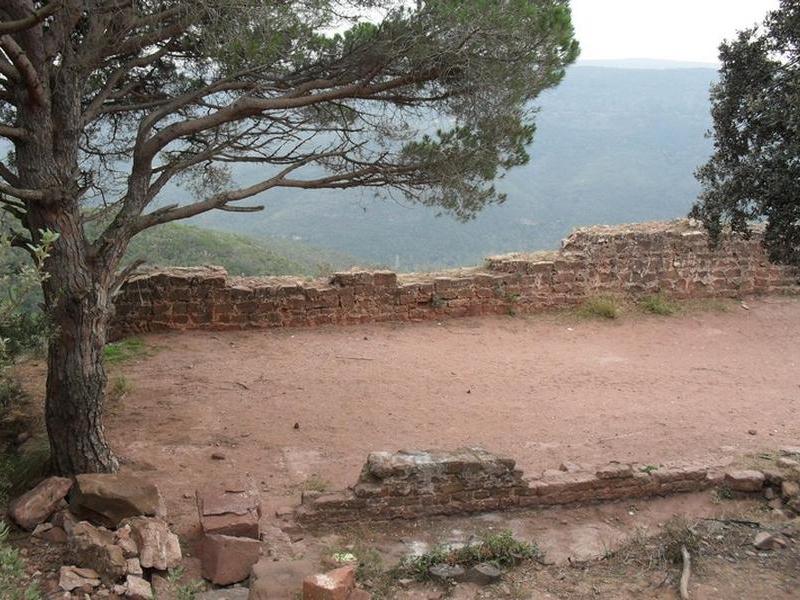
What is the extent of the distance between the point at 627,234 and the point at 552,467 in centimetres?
642

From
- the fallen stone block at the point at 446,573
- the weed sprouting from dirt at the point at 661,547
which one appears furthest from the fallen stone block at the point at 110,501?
the weed sprouting from dirt at the point at 661,547

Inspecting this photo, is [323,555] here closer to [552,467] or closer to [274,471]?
[274,471]

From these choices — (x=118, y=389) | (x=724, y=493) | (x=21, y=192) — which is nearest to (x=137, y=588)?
(x=21, y=192)

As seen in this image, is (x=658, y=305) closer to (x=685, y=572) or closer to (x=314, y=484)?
(x=685, y=572)

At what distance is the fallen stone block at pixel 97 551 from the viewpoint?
4207 millimetres

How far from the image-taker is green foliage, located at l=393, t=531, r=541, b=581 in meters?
4.74

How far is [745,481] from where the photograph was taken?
243 inches

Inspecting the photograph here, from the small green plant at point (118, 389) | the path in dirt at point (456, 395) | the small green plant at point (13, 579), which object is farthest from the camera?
the small green plant at point (118, 389)

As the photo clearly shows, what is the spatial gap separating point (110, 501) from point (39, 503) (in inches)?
22.7

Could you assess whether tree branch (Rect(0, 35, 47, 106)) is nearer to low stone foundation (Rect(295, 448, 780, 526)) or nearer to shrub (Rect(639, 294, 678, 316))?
low stone foundation (Rect(295, 448, 780, 526))

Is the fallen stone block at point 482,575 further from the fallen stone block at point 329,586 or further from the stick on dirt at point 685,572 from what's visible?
the stick on dirt at point 685,572

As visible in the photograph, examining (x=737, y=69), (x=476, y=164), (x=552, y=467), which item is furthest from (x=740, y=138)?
(x=552, y=467)

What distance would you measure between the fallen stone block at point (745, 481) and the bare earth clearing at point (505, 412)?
175mm

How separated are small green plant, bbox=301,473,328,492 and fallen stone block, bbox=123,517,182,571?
1354 mm
